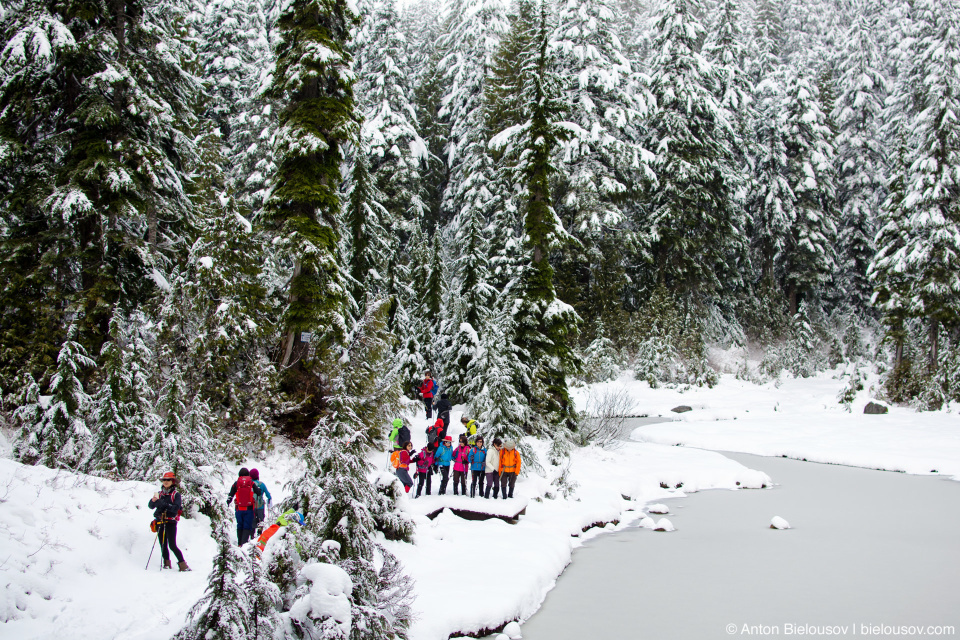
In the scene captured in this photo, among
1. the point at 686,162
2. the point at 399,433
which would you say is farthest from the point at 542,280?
the point at 686,162

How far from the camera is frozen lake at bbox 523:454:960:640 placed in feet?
30.8

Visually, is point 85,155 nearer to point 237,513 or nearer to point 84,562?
point 237,513

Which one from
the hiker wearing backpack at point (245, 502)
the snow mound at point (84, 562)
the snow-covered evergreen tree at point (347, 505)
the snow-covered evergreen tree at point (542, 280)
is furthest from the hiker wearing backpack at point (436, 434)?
the snow-covered evergreen tree at point (347, 505)

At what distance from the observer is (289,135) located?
15.4 m

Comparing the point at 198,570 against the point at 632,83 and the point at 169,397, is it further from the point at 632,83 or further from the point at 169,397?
the point at 632,83

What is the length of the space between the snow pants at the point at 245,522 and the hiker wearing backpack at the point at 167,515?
1.01 m

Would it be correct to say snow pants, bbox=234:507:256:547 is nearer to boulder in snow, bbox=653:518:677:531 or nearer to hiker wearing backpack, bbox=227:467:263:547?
hiker wearing backpack, bbox=227:467:263:547

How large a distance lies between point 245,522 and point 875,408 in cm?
2741

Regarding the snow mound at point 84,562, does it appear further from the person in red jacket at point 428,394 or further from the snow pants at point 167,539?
the person in red jacket at point 428,394

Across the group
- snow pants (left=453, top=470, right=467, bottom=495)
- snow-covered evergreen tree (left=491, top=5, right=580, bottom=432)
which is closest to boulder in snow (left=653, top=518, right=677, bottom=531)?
snow-covered evergreen tree (left=491, top=5, right=580, bottom=432)

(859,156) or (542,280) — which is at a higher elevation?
(859,156)

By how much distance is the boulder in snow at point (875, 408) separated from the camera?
26.9m

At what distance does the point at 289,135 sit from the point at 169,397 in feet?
23.6

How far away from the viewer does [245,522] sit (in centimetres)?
991
